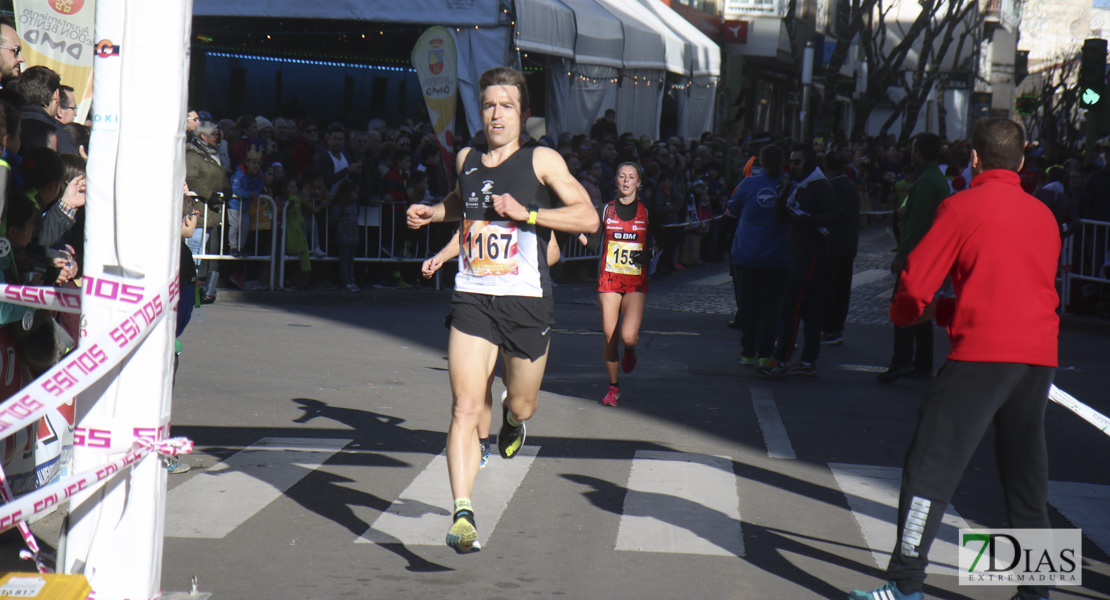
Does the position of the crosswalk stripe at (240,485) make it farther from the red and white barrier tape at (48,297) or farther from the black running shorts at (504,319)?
the red and white barrier tape at (48,297)

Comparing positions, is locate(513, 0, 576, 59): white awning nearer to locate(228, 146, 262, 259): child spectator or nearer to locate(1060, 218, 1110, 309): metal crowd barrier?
locate(228, 146, 262, 259): child spectator

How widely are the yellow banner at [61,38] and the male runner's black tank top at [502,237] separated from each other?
6.49 meters

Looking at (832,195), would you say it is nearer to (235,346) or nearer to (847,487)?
(847,487)

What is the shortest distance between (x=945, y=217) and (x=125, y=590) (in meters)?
3.23

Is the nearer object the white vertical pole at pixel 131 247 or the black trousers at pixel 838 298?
the white vertical pole at pixel 131 247

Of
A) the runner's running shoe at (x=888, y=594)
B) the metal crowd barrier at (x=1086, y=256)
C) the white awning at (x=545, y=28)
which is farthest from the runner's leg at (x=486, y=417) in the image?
the white awning at (x=545, y=28)

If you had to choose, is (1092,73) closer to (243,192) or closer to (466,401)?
(243,192)

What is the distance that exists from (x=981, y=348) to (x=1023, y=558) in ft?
3.45

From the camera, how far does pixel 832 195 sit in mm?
11055

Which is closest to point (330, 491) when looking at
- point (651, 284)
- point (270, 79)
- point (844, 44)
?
point (651, 284)

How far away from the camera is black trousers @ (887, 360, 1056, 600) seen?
4609 millimetres

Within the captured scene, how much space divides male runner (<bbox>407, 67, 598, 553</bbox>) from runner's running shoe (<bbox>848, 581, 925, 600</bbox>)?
175 centimetres

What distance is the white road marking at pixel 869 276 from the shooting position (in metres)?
20.1

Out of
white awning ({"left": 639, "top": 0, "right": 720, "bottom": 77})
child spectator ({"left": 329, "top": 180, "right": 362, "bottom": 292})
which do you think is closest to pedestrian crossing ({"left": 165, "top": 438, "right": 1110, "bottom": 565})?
child spectator ({"left": 329, "top": 180, "right": 362, "bottom": 292})
